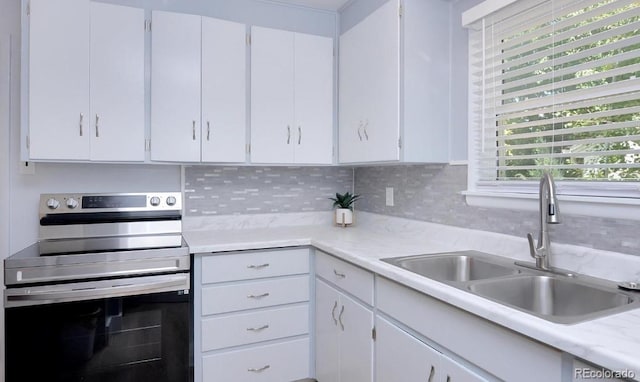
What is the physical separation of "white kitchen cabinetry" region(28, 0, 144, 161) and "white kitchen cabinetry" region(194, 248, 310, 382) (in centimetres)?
84

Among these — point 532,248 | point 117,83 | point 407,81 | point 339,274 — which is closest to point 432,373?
point 532,248

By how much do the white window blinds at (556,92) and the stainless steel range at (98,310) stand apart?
1.66m

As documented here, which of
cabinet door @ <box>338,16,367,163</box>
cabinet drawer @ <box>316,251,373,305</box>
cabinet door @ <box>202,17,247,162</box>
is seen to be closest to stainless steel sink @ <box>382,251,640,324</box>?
cabinet drawer @ <box>316,251,373,305</box>

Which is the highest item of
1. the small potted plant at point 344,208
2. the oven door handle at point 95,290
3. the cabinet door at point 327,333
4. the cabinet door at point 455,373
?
the small potted plant at point 344,208

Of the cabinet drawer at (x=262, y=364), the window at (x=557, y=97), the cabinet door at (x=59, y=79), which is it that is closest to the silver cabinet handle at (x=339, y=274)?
the cabinet drawer at (x=262, y=364)

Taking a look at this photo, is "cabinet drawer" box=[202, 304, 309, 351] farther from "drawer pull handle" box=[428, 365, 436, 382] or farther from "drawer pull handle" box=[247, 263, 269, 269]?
"drawer pull handle" box=[428, 365, 436, 382]

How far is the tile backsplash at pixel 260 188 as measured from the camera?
8.59 ft

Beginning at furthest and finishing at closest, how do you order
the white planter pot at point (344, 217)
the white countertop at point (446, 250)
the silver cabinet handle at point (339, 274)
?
1. the white planter pot at point (344, 217)
2. the silver cabinet handle at point (339, 274)
3. the white countertop at point (446, 250)

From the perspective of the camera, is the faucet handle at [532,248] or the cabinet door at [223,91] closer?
the faucet handle at [532,248]

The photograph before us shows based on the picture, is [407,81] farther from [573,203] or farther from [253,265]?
[253,265]

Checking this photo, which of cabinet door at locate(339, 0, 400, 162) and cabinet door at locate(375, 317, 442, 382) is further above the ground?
cabinet door at locate(339, 0, 400, 162)

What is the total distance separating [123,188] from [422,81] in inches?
74.3

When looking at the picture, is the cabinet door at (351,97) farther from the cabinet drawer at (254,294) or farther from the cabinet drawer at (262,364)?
the cabinet drawer at (262,364)

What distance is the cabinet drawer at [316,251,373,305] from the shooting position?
1701 mm
